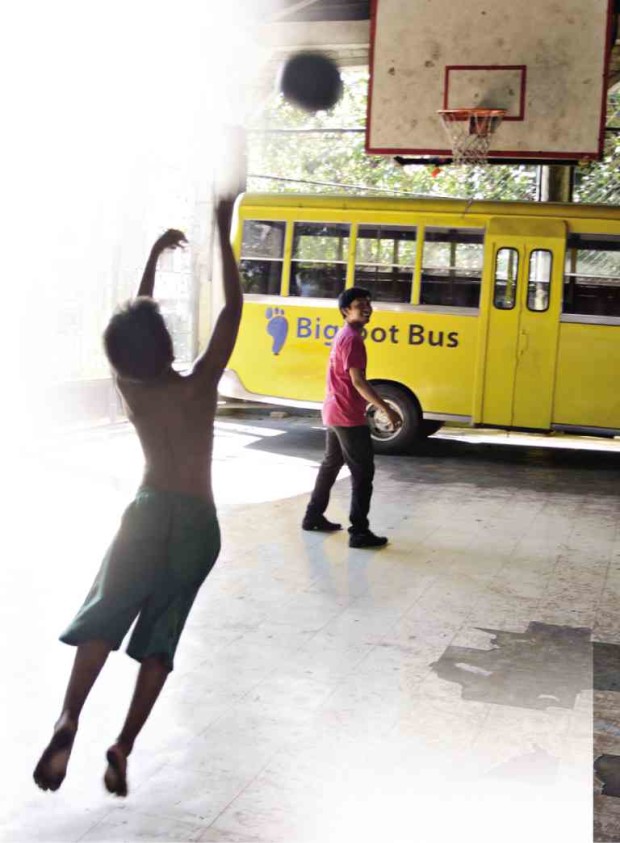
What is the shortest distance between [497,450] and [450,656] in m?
8.49

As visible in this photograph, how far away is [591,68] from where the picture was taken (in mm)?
9961

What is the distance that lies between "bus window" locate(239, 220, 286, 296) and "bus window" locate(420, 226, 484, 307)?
1.78m

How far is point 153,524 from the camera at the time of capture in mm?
3674

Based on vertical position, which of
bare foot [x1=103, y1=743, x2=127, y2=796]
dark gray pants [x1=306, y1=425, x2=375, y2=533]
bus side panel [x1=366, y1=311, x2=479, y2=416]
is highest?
bus side panel [x1=366, y1=311, x2=479, y2=416]

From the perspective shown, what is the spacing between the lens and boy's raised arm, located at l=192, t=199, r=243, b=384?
371 cm

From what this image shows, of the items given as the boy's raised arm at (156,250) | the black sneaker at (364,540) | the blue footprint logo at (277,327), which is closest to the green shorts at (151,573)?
the boy's raised arm at (156,250)

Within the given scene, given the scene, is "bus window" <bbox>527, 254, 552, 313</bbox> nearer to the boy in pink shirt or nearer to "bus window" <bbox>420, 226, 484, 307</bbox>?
"bus window" <bbox>420, 226, 484, 307</bbox>

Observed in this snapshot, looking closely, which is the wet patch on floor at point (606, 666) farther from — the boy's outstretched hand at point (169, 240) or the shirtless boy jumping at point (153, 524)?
the boy's outstretched hand at point (169, 240)

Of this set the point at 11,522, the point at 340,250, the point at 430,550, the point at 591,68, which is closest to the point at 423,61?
the point at 591,68

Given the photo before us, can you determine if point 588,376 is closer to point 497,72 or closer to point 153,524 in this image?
point 497,72

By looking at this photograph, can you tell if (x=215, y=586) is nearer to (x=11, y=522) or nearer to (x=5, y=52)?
(x=11, y=522)

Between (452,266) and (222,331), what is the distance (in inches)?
353

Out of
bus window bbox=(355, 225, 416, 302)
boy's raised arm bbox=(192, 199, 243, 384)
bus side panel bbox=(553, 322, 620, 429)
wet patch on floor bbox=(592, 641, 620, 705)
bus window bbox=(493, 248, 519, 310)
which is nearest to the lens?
boy's raised arm bbox=(192, 199, 243, 384)

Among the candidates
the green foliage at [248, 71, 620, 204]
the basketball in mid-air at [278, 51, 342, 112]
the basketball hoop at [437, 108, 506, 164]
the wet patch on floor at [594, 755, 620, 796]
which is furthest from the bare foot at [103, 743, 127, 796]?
the green foliage at [248, 71, 620, 204]
